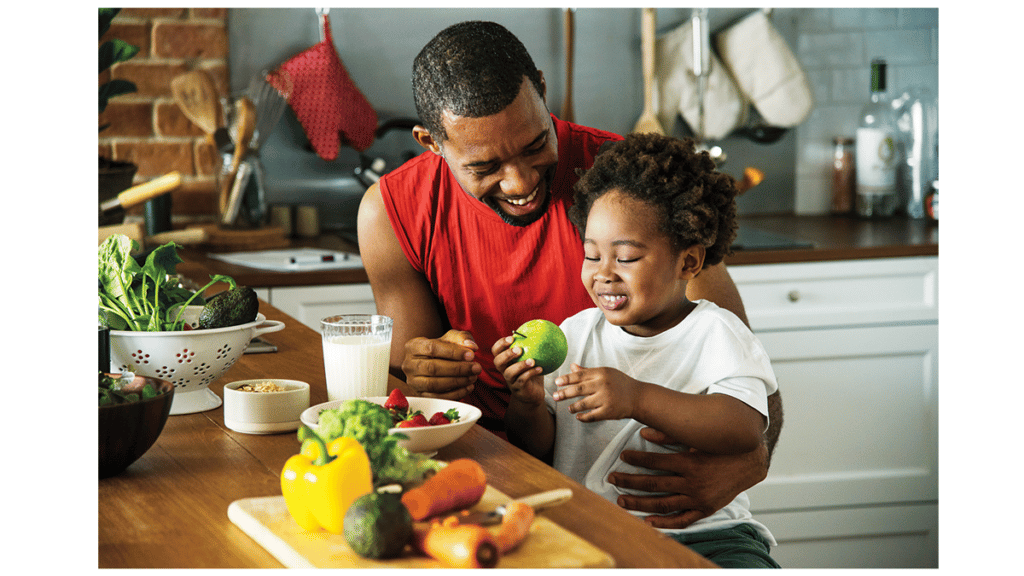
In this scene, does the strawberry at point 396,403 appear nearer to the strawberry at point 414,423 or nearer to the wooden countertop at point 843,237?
the strawberry at point 414,423

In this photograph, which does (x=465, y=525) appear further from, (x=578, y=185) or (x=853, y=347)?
(x=853, y=347)

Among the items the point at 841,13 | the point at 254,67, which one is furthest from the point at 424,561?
the point at 841,13

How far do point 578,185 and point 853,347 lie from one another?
1456 mm

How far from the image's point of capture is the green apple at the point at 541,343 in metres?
1.20

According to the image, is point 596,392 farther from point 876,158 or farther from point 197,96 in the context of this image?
point 876,158

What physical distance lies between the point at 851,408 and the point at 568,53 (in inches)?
55.3

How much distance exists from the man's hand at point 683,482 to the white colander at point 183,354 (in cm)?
53

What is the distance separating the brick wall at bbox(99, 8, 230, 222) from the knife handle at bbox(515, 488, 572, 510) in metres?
2.17

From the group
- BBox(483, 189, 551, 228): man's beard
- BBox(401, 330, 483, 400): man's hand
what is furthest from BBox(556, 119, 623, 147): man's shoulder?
BBox(401, 330, 483, 400): man's hand

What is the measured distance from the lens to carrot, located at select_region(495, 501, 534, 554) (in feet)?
2.43

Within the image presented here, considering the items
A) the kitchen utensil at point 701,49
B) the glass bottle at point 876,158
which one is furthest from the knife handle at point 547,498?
the glass bottle at point 876,158

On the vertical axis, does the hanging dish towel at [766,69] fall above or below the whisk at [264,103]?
above

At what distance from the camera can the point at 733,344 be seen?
4.17ft

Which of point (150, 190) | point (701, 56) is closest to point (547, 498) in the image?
point (150, 190)
